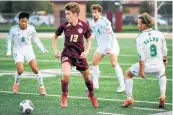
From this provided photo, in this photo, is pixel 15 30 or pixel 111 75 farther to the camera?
pixel 111 75

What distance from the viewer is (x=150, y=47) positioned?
10.2 m

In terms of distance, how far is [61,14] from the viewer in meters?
58.4

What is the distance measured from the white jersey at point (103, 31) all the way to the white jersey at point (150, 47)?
2289 millimetres

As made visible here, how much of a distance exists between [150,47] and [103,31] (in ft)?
8.92

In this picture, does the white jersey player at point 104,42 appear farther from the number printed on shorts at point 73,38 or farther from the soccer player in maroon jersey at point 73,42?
the number printed on shorts at point 73,38

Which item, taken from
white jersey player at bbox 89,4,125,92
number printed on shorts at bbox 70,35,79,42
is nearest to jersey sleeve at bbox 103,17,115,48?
white jersey player at bbox 89,4,125,92

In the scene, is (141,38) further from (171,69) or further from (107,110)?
(171,69)

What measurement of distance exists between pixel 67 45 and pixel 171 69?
813cm

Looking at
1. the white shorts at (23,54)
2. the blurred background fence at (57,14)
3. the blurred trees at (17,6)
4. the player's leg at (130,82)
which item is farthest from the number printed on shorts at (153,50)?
the blurred trees at (17,6)

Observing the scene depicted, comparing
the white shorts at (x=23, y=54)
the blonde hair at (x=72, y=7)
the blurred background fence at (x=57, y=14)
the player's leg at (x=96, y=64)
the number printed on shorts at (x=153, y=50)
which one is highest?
the blonde hair at (x=72, y=7)

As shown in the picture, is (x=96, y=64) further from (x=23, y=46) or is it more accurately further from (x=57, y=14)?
(x=57, y=14)

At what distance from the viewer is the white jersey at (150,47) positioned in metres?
10.1

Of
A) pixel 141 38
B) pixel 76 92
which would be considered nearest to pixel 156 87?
pixel 76 92

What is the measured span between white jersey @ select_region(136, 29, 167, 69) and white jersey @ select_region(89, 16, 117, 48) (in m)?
2.29
